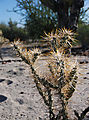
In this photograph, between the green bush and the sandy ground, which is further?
the green bush

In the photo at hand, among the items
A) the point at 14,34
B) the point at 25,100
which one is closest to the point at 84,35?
the point at 14,34

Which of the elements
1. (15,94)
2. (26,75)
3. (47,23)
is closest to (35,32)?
(47,23)

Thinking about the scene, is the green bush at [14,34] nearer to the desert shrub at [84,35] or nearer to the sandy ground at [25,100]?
the desert shrub at [84,35]

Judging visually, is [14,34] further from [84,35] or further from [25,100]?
[25,100]

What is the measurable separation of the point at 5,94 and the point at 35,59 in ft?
3.79

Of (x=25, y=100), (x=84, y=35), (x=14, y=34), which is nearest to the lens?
(x=25, y=100)

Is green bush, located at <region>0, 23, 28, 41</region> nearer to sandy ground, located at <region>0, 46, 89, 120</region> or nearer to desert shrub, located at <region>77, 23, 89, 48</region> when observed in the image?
desert shrub, located at <region>77, 23, 89, 48</region>

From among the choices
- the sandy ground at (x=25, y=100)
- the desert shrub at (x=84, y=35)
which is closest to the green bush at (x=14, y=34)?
the desert shrub at (x=84, y=35)

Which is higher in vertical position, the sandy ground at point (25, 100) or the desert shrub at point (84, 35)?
the desert shrub at point (84, 35)

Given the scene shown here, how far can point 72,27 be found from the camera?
712 cm

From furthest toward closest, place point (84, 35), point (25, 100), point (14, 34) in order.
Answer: point (14, 34) < point (84, 35) < point (25, 100)

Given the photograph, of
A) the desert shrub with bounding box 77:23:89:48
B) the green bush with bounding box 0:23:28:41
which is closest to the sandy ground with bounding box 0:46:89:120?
the desert shrub with bounding box 77:23:89:48

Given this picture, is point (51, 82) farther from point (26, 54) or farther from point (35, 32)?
point (35, 32)

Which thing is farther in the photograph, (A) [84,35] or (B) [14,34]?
(B) [14,34]
